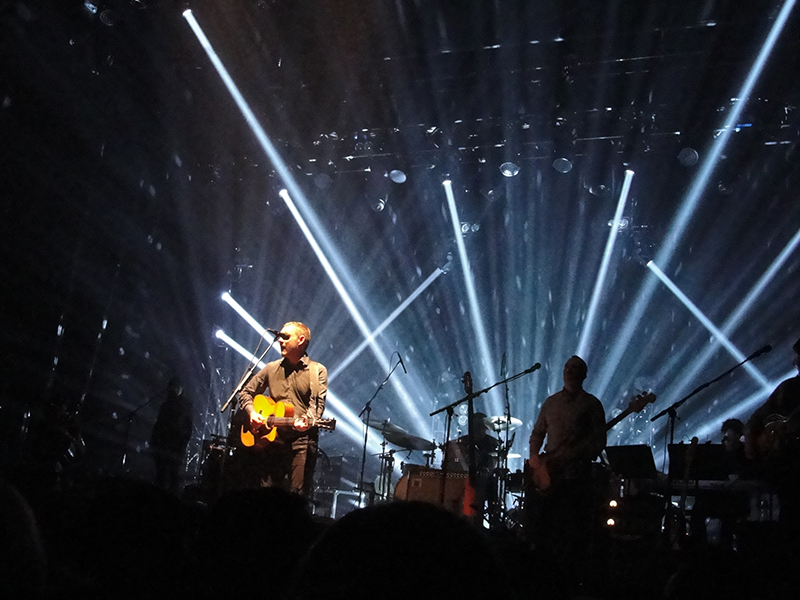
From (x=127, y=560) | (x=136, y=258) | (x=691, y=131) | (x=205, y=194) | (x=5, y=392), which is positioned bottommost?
(x=127, y=560)

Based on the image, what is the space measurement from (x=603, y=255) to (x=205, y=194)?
313 inches

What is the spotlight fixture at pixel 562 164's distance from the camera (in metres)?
10.5

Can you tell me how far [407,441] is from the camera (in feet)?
31.5

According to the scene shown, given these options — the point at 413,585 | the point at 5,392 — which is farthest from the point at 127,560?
the point at 5,392

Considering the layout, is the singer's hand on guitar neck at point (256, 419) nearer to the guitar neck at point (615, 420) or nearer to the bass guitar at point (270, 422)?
the bass guitar at point (270, 422)

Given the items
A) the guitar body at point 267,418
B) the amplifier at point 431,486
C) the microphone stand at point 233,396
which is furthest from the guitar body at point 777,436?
the amplifier at point 431,486

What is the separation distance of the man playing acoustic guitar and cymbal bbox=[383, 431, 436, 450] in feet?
13.4

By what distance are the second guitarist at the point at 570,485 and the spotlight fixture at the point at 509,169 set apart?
6519 millimetres

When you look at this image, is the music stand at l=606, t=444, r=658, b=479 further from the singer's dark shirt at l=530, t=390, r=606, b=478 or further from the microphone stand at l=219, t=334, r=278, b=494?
the microphone stand at l=219, t=334, r=278, b=494

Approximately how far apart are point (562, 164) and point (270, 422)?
714 cm

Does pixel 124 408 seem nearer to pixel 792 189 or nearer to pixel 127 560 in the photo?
pixel 127 560

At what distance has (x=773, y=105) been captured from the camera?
902 centimetres

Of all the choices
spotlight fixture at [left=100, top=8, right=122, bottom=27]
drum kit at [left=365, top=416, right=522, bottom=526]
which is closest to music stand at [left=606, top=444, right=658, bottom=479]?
drum kit at [left=365, top=416, right=522, bottom=526]

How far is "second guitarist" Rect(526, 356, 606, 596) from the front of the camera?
15.5 feet
